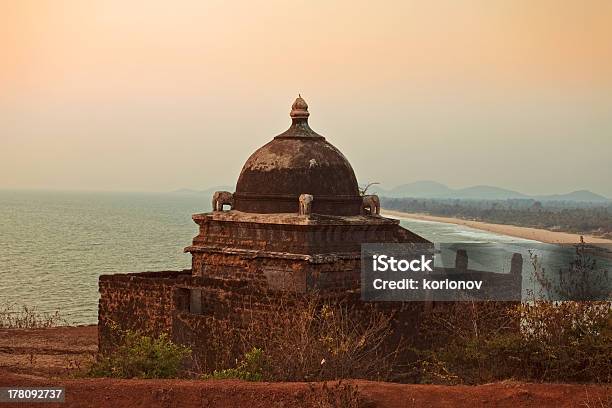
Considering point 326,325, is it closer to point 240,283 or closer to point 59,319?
point 240,283

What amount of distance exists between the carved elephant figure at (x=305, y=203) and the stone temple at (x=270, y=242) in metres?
0.02

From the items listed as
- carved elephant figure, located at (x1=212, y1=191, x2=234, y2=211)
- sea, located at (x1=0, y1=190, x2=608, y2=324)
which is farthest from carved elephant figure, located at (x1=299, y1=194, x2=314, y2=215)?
sea, located at (x1=0, y1=190, x2=608, y2=324)

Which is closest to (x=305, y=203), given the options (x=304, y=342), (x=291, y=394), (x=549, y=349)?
(x=304, y=342)

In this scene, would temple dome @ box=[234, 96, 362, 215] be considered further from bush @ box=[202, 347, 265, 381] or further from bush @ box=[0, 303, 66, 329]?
bush @ box=[0, 303, 66, 329]

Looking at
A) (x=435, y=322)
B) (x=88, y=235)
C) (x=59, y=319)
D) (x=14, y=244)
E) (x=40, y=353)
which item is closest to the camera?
(x=435, y=322)

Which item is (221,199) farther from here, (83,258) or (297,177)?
(83,258)

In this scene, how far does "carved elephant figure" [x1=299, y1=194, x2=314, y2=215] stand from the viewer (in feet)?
53.7

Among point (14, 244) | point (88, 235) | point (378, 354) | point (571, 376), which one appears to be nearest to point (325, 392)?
point (571, 376)

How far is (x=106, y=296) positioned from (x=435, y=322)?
21.7 feet

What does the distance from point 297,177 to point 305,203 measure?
0.91 meters

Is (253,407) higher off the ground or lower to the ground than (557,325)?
lower

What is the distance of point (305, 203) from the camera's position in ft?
53.7

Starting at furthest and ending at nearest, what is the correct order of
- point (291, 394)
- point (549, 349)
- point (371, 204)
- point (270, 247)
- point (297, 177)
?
point (371, 204)
point (297, 177)
point (270, 247)
point (549, 349)
point (291, 394)

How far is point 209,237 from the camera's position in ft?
58.3
